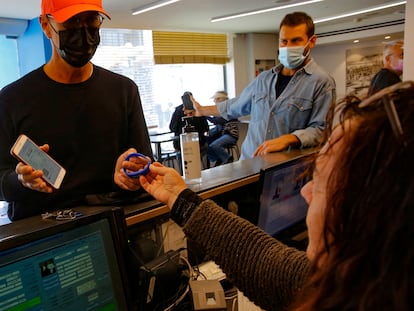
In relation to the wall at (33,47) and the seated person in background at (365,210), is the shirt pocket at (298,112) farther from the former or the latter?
the wall at (33,47)

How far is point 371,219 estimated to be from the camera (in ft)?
1.53

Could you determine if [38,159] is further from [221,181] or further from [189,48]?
[189,48]

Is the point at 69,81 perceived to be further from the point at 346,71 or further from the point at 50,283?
the point at 346,71

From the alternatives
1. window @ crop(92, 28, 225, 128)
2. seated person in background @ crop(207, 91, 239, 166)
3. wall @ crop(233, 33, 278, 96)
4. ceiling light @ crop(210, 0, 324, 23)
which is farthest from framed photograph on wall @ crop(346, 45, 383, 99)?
ceiling light @ crop(210, 0, 324, 23)

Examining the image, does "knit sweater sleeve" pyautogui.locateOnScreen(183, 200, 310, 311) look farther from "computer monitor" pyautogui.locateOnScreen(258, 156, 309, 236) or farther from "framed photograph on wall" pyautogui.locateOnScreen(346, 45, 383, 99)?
"framed photograph on wall" pyautogui.locateOnScreen(346, 45, 383, 99)

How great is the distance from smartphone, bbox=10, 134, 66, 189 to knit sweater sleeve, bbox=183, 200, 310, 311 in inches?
13.3

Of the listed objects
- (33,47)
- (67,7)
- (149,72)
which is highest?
(33,47)

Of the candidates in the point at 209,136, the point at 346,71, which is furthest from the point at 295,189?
the point at 346,71

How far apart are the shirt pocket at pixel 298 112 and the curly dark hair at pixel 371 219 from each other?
1.43 m

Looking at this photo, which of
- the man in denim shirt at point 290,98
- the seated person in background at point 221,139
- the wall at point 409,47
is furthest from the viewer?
the seated person in background at point 221,139

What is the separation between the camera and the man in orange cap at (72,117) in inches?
46.4

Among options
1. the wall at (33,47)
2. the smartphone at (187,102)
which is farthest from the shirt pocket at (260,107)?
the wall at (33,47)

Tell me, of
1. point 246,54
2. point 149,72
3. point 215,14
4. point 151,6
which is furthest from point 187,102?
point 246,54

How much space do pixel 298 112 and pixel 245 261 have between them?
1201 millimetres
